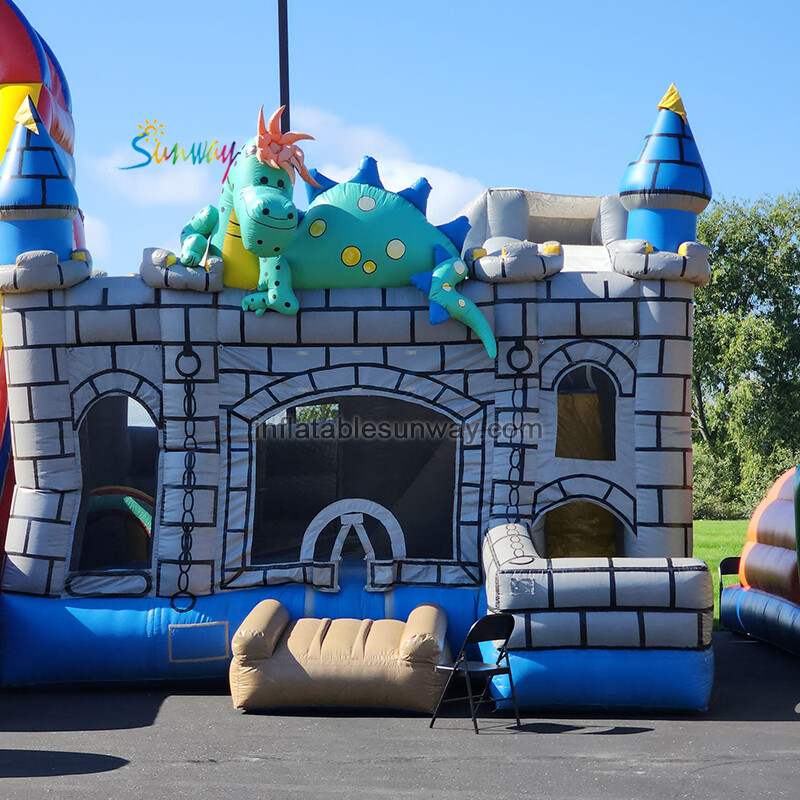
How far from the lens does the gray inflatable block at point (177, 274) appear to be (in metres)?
6.83

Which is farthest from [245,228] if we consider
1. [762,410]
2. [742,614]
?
[762,410]

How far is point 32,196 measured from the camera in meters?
6.90

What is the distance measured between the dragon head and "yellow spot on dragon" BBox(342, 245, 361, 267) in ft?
1.33

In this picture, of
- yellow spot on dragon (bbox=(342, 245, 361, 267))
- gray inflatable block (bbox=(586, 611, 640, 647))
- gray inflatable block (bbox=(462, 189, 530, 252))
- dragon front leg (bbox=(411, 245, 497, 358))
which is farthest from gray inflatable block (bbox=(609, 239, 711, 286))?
gray inflatable block (bbox=(462, 189, 530, 252))

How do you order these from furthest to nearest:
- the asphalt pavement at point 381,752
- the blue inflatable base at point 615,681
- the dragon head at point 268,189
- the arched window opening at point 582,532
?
the arched window opening at point 582,532 → the dragon head at point 268,189 → the blue inflatable base at point 615,681 → the asphalt pavement at point 381,752

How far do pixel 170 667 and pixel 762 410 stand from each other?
53.3 ft

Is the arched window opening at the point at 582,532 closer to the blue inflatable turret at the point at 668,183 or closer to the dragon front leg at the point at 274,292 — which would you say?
the blue inflatable turret at the point at 668,183

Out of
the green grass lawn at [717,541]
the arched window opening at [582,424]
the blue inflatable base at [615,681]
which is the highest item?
the arched window opening at [582,424]

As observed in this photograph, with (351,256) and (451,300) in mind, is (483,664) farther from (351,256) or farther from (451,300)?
(351,256)

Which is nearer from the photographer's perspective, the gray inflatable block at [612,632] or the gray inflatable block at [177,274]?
the gray inflatable block at [612,632]

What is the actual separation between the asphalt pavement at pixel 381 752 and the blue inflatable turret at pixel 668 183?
3110mm

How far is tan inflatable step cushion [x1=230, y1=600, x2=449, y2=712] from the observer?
234 inches

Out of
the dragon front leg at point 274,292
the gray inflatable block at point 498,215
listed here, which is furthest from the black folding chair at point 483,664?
the gray inflatable block at point 498,215

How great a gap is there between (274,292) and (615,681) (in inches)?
128
